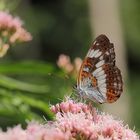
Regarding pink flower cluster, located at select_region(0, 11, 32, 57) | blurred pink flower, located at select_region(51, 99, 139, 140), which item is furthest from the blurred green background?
blurred pink flower, located at select_region(51, 99, 139, 140)

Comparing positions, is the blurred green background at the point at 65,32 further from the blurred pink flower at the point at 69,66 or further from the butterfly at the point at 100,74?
the butterfly at the point at 100,74

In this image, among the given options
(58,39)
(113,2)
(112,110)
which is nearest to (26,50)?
(58,39)

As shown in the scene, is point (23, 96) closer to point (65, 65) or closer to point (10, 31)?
point (10, 31)

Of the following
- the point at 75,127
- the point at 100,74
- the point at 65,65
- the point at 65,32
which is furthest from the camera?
the point at 65,32

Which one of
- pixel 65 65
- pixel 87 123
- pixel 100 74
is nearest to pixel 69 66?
pixel 65 65

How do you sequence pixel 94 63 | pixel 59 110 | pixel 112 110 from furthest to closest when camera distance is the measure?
pixel 112 110 → pixel 94 63 → pixel 59 110

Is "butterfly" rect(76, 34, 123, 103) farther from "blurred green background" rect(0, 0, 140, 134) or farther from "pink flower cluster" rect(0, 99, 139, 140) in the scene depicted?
"blurred green background" rect(0, 0, 140, 134)

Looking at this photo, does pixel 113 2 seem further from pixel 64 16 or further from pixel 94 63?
pixel 94 63
